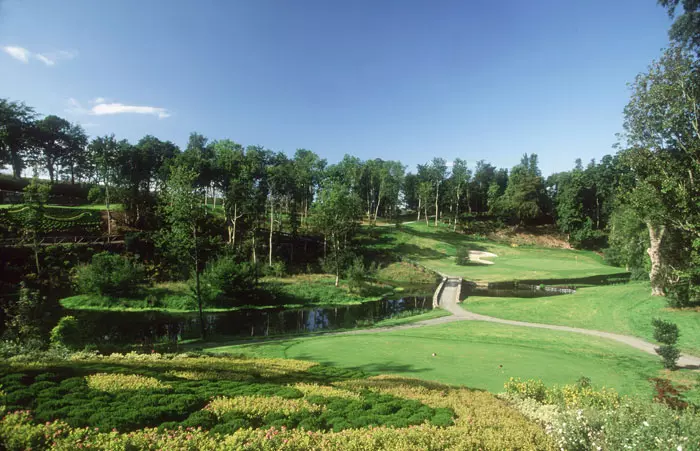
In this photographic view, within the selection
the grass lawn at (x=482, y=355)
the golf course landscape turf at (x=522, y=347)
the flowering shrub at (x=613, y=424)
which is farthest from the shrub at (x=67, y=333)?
the flowering shrub at (x=613, y=424)

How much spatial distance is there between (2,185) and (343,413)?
239 ft

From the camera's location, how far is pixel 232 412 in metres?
8.42

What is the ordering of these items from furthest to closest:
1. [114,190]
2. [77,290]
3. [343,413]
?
1. [114,190]
2. [77,290]
3. [343,413]

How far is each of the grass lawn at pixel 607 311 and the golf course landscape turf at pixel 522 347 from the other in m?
0.05

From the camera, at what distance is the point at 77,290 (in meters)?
37.4

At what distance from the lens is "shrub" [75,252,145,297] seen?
35.5 metres

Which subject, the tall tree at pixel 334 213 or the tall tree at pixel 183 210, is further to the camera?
the tall tree at pixel 334 213

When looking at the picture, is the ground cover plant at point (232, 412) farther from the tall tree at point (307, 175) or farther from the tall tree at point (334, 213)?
the tall tree at point (307, 175)

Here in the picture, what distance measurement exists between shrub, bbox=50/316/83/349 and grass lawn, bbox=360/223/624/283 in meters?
45.3

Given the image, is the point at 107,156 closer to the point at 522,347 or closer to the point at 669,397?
the point at 522,347

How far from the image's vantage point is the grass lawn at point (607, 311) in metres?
24.9

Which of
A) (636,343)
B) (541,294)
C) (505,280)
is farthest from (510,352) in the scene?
(505,280)

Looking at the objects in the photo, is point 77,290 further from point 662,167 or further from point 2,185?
point 662,167

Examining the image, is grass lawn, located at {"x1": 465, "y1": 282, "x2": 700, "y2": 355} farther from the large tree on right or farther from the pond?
the pond
